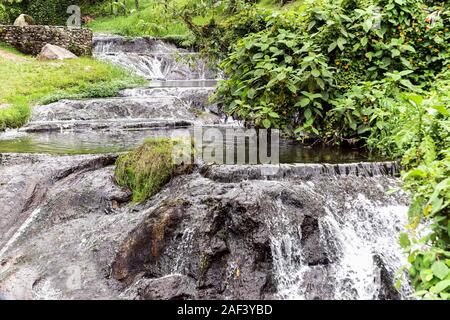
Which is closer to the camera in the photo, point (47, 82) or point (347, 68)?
point (347, 68)

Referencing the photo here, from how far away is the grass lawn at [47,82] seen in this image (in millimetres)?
11945

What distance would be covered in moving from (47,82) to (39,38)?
6.39 meters

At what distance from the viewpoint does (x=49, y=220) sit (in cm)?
665

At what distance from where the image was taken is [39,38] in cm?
1978

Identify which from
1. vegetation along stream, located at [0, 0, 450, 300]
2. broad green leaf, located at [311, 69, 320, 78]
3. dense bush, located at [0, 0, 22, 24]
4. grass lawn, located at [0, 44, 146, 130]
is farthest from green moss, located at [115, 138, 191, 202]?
dense bush, located at [0, 0, 22, 24]

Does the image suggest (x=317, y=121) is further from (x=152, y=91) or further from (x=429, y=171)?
(x=152, y=91)

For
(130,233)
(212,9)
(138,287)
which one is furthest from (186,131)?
(138,287)

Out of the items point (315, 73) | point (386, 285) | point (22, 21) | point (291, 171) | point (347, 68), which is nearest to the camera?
point (386, 285)

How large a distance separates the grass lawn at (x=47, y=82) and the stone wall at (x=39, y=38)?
1.14 metres

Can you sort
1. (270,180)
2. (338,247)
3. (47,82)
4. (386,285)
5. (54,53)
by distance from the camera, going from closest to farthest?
(386,285), (338,247), (270,180), (47,82), (54,53)

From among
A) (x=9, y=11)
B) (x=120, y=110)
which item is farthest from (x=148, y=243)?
(x=9, y=11)

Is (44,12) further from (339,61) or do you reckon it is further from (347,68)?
(347,68)

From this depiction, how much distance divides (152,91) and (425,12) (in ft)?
27.4

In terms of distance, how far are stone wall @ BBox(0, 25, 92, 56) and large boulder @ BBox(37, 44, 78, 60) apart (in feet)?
3.25
